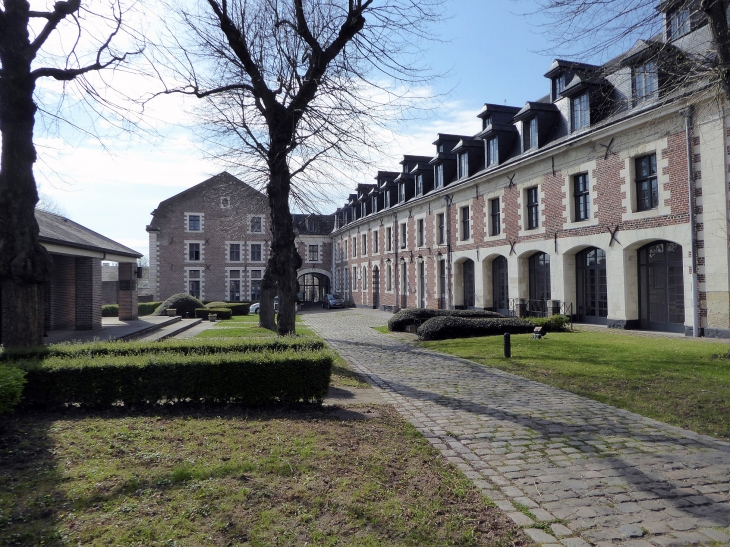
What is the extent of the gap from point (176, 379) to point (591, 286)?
15.8 m

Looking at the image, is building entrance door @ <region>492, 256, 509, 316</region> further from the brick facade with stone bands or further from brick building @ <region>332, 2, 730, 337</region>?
the brick facade with stone bands

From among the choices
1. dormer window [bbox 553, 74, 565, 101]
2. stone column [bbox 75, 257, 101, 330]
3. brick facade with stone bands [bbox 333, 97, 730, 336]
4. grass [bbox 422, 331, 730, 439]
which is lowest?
grass [bbox 422, 331, 730, 439]

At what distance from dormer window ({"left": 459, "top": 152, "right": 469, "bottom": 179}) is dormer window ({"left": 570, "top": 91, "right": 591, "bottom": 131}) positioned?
688 cm

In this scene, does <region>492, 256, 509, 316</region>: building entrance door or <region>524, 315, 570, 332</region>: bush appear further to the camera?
<region>492, 256, 509, 316</region>: building entrance door

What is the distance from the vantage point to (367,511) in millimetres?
3488

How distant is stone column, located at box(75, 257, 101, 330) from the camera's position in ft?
59.3

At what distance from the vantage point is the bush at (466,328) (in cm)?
1548

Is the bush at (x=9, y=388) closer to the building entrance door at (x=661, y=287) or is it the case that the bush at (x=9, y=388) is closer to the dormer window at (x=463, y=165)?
the building entrance door at (x=661, y=287)

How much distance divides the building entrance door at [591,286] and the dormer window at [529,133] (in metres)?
5.09

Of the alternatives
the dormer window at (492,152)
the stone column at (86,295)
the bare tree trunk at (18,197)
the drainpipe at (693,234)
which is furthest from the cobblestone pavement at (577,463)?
the dormer window at (492,152)

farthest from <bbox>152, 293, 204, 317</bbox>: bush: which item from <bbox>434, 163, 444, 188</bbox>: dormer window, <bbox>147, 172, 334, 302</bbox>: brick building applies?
<bbox>434, 163, 444, 188</bbox>: dormer window

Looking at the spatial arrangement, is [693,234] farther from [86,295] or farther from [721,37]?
[86,295]

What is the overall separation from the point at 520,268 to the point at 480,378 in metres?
13.2

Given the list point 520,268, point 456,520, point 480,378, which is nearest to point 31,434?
point 456,520
